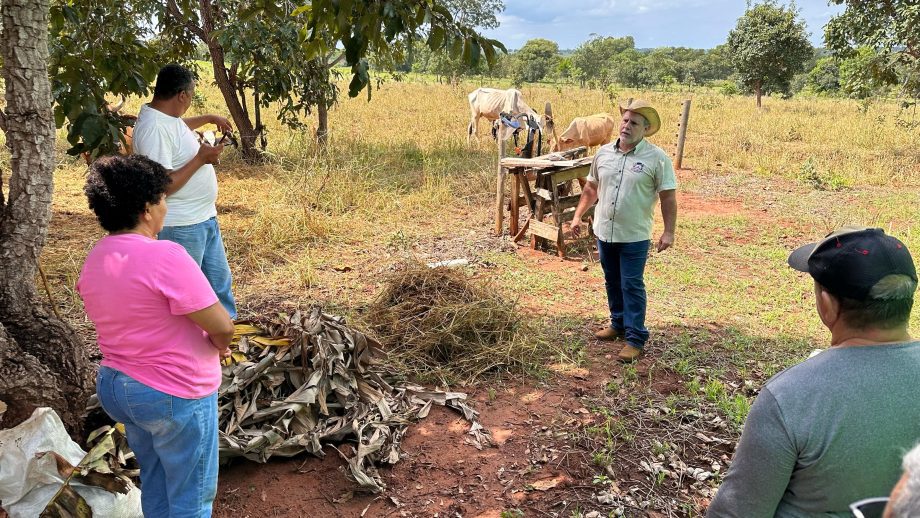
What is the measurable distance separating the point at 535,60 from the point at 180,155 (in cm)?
4899

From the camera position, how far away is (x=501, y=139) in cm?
750

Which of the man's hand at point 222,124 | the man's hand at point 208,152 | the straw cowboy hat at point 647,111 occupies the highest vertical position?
the straw cowboy hat at point 647,111

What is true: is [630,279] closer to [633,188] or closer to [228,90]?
[633,188]

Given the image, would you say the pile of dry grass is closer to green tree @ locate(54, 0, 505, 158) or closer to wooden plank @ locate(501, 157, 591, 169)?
green tree @ locate(54, 0, 505, 158)

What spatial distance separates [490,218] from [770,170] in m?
6.00

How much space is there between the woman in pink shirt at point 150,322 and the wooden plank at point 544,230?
16.6 ft

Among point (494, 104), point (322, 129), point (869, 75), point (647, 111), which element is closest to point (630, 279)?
point (647, 111)

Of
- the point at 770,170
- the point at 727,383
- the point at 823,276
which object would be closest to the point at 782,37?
the point at 770,170

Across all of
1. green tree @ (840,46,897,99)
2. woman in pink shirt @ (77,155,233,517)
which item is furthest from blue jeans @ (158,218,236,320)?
green tree @ (840,46,897,99)

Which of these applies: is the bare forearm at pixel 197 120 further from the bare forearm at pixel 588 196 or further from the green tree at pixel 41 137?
the bare forearm at pixel 588 196

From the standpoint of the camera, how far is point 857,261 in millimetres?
1390

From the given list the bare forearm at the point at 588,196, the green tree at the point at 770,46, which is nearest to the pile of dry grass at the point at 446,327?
the bare forearm at the point at 588,196

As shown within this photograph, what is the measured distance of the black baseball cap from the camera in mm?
1381

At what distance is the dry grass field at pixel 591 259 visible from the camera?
3443 mm
